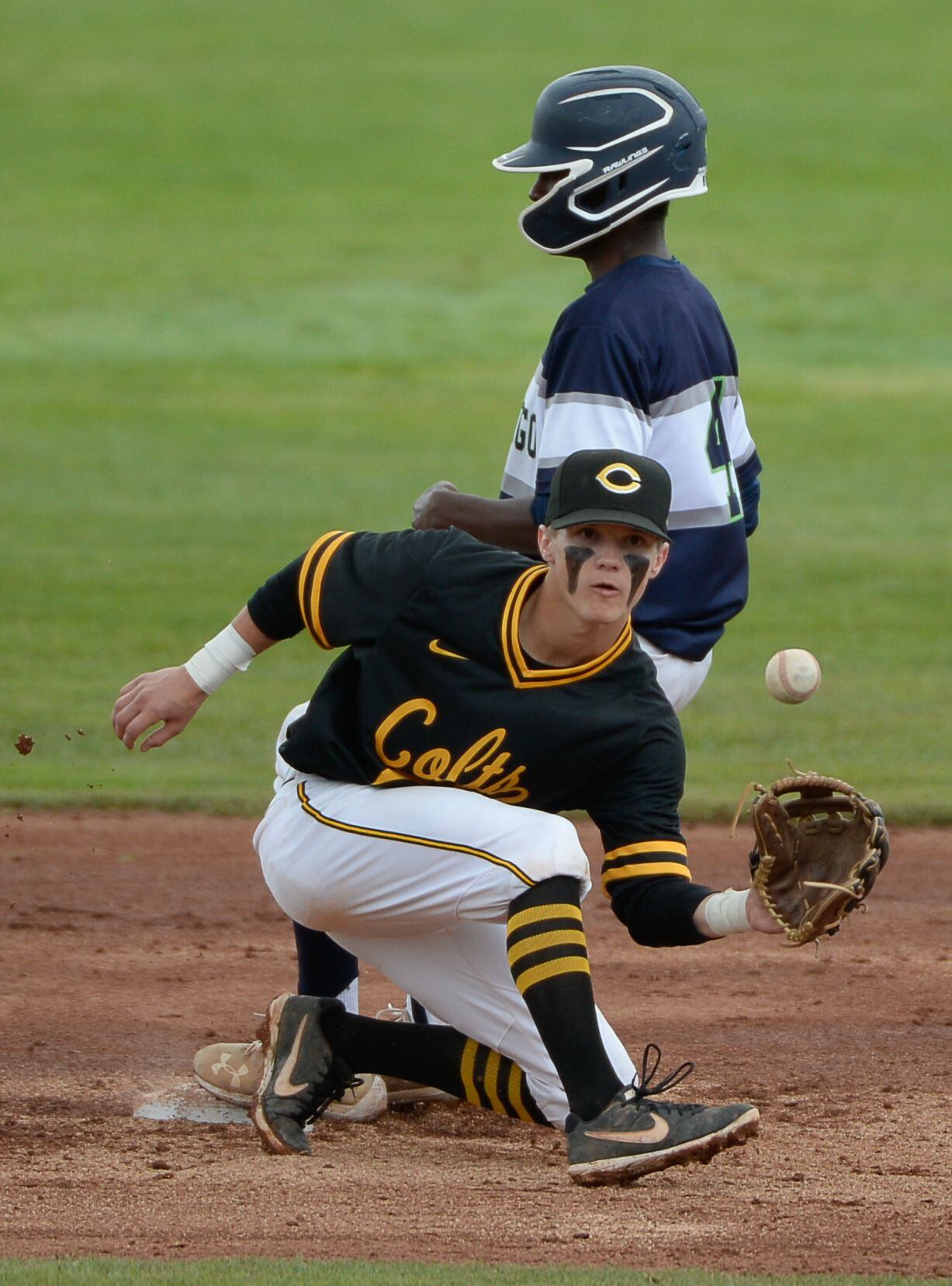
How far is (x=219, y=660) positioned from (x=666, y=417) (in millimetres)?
1126

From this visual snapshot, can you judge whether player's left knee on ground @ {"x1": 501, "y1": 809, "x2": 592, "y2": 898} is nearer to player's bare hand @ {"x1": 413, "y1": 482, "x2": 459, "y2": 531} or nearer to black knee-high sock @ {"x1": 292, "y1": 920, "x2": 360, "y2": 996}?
black knee-high sock @ {"x1": 292, "y1": 920, "x2": 360, "y2": 996}

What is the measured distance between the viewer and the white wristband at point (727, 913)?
3779 millimetres

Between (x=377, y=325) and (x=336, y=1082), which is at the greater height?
(x=377, y=325)

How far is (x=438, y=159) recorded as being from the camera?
3466 cm

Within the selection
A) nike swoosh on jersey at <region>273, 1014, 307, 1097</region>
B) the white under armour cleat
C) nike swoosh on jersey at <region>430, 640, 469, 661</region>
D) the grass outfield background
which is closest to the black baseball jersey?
nike swoosh on jersey at <region>430, 640, 469, 661</region>

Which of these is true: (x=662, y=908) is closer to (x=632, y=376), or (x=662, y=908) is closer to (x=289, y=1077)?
(x=289, y=1077)

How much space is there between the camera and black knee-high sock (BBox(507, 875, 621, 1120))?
3.75 meters

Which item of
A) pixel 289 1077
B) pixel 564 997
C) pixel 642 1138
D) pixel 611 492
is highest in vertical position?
pixel 611 492

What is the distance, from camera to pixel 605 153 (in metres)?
4.35

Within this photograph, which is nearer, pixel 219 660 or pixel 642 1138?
pixel 642 1138

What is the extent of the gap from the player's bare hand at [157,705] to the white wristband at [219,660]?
20 mm

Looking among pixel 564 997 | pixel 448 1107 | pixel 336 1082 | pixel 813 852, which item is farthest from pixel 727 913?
pixel 448 1107

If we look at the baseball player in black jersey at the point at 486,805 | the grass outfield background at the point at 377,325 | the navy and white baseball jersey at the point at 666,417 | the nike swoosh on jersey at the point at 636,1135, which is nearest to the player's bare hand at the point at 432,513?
the navy and white baseball jersey at the point at 666,417

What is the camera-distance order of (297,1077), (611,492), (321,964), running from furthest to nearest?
(321,964) < (297,1077) < (611,492)
